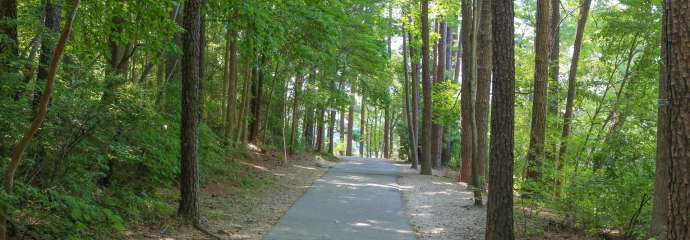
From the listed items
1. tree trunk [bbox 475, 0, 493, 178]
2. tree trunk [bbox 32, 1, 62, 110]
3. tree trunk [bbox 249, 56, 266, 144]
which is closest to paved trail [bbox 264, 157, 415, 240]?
tree trunk [bbox 475, 0, 493, 178]

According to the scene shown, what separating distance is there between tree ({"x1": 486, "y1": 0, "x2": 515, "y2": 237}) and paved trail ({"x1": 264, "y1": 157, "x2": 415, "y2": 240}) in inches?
63.4

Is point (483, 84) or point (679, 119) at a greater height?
point (483, 84)

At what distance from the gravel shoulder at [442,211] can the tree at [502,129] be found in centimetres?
135

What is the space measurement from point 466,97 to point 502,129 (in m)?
11.5

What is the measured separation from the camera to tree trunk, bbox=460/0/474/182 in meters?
18.1

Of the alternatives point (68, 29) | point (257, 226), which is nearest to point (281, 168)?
point (257, 226)

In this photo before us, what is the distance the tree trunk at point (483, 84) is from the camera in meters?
14.9

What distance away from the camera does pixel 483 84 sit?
15.4 metres

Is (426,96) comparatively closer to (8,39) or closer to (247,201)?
(247,201)

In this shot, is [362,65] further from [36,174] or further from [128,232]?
[36,174]

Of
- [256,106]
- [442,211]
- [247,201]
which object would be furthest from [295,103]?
[442,211]

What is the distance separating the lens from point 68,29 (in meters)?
5.16

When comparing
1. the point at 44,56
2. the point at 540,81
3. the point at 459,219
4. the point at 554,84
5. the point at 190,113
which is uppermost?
the point at 554,84

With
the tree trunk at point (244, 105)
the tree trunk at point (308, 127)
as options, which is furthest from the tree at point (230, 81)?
the tree trunk at point (308, 127)
